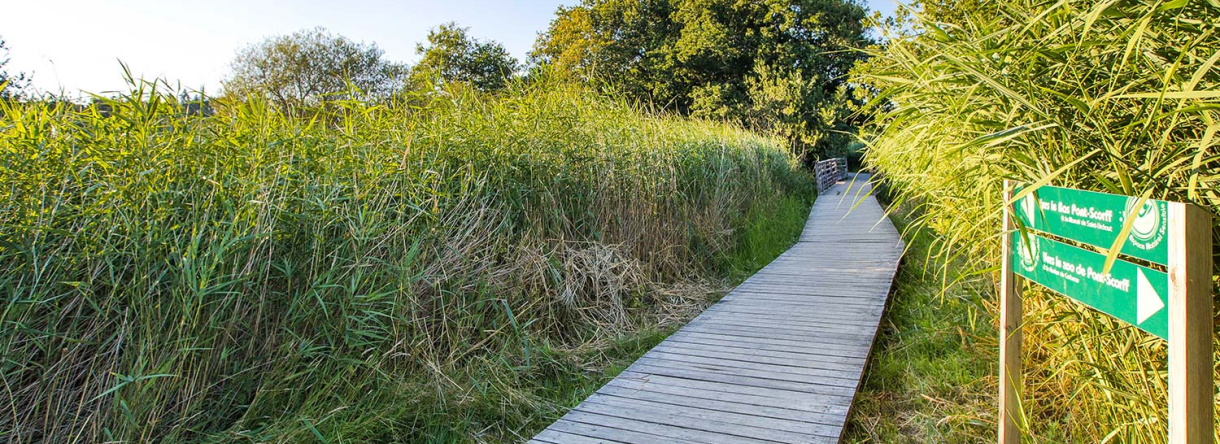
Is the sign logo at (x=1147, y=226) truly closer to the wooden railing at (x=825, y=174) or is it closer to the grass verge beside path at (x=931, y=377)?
→ the grass verge beside path at (x=931, y=377)

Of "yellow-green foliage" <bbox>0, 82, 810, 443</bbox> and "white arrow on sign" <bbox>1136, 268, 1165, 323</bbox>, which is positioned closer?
"white arrow on sign" <bbox>1136, 268, 1165, 323</bbox>

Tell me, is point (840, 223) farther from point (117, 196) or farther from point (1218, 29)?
point (117, 196)

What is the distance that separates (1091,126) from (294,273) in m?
Result: 3.32

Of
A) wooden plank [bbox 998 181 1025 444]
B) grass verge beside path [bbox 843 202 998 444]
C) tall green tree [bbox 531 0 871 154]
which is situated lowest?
grass verge beside path [bbox 843 202 998 444]

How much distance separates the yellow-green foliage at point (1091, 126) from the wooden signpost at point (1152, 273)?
0.14 metres

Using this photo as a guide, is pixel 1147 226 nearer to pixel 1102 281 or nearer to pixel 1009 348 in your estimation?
pixel 1102 281

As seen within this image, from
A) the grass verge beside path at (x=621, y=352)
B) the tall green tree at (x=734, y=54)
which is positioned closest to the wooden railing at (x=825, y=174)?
the tall green tree at (x=734, y=54)

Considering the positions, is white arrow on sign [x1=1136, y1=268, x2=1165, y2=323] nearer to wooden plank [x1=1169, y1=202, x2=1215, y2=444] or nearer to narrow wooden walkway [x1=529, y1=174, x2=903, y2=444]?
wooden plank [x1=1169, y1=202, x2=1215, y2=444]

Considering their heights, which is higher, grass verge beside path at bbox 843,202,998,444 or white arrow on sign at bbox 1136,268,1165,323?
white arrow on sign at bbox 1136,268,1165,323

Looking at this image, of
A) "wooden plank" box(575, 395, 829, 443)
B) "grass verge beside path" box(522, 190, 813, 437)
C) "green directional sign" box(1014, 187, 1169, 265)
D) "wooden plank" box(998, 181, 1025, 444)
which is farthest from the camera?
"grass verge beside path" box(522, 190, 813, 437)

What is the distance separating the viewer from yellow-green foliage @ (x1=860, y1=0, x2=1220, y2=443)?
71.2 inches

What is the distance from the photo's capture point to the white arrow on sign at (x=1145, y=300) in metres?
1.50

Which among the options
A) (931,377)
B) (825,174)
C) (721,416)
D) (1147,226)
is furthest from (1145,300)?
(825,174)

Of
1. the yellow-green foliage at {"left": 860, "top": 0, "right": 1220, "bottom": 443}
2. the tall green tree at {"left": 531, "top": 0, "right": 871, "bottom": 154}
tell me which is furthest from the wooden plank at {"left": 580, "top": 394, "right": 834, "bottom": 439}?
the tall green tree at {"left": 531, "top": 0, "right": 871, "bottom": 154}
